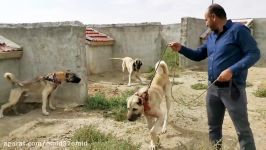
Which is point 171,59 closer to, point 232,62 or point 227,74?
point 232,62

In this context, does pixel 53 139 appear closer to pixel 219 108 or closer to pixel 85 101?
pixel 85 101

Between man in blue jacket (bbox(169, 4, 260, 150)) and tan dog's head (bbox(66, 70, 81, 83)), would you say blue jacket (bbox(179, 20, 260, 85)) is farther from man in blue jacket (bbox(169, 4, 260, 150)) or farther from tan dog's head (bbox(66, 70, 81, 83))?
tan dog's head (bbox(66, 70, 81, 83))

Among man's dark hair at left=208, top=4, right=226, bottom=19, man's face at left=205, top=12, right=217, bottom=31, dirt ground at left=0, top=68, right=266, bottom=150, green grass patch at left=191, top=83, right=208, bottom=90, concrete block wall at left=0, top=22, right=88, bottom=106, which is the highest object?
man's dark hair at left=208, top=4, right=226, bottom=19

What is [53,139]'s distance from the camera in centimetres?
583

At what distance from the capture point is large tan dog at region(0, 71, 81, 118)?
7.14 meters

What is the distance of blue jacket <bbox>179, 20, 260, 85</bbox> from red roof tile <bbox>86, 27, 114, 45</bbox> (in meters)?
8.57

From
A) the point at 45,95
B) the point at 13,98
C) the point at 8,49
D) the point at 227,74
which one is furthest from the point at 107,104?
the point at 227,74

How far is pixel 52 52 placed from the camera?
25.6ft

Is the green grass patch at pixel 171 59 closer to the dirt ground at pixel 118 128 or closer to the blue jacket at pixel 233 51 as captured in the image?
the dirt ground at pixel 118 128

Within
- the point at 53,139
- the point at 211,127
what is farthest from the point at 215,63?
the point at 53,139

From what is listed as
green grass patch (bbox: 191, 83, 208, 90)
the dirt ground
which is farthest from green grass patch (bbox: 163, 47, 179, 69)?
the dirt ground

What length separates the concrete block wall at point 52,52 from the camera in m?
7.59

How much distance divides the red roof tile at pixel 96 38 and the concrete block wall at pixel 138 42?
15.2 inches

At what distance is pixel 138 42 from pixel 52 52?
630cm
